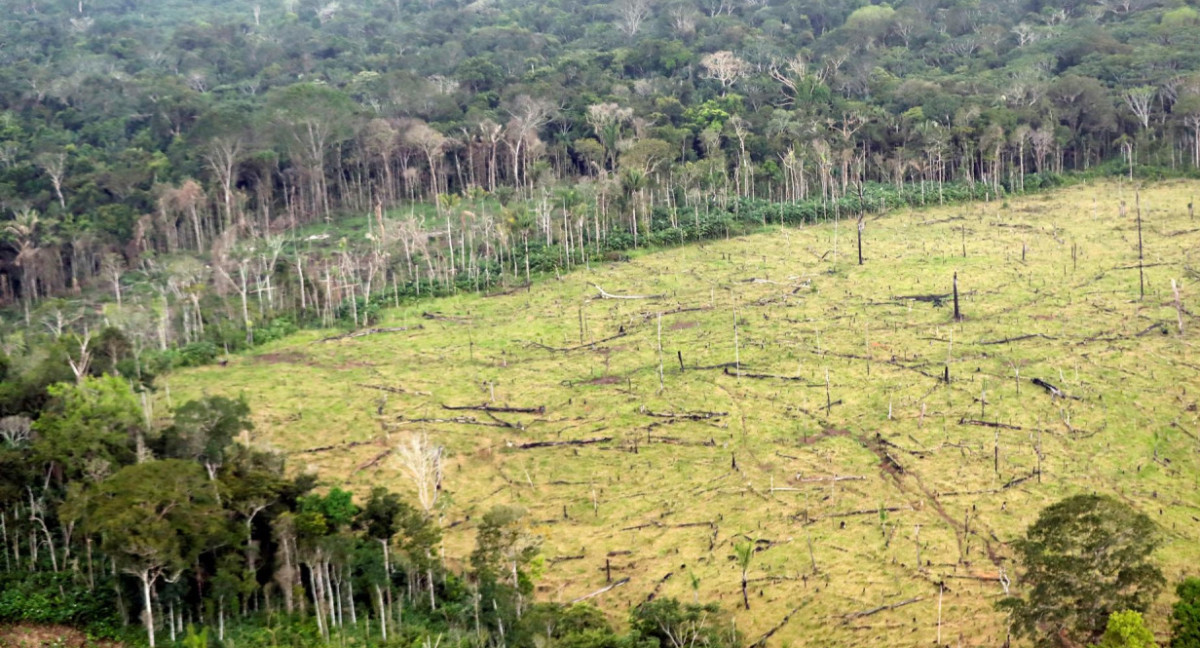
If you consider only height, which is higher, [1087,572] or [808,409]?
[808,409]

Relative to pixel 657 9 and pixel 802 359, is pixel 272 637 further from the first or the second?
pixel 657 9

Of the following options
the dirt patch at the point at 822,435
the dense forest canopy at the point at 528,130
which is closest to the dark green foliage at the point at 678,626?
the dirt patch at the point at 822,435

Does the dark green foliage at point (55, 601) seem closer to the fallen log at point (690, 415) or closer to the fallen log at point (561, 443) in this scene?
the fallen log at point (561, 443)

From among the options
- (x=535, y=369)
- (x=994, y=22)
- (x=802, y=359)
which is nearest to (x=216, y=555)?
(x=535, y=369)

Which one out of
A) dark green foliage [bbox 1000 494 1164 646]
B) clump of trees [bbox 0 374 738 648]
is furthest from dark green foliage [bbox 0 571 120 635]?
dark green foliage [bbox 1000 494 1164 646]

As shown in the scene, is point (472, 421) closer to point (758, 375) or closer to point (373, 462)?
point (373, 462)

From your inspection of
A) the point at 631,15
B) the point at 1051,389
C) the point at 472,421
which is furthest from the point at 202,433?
the point at 631,15
